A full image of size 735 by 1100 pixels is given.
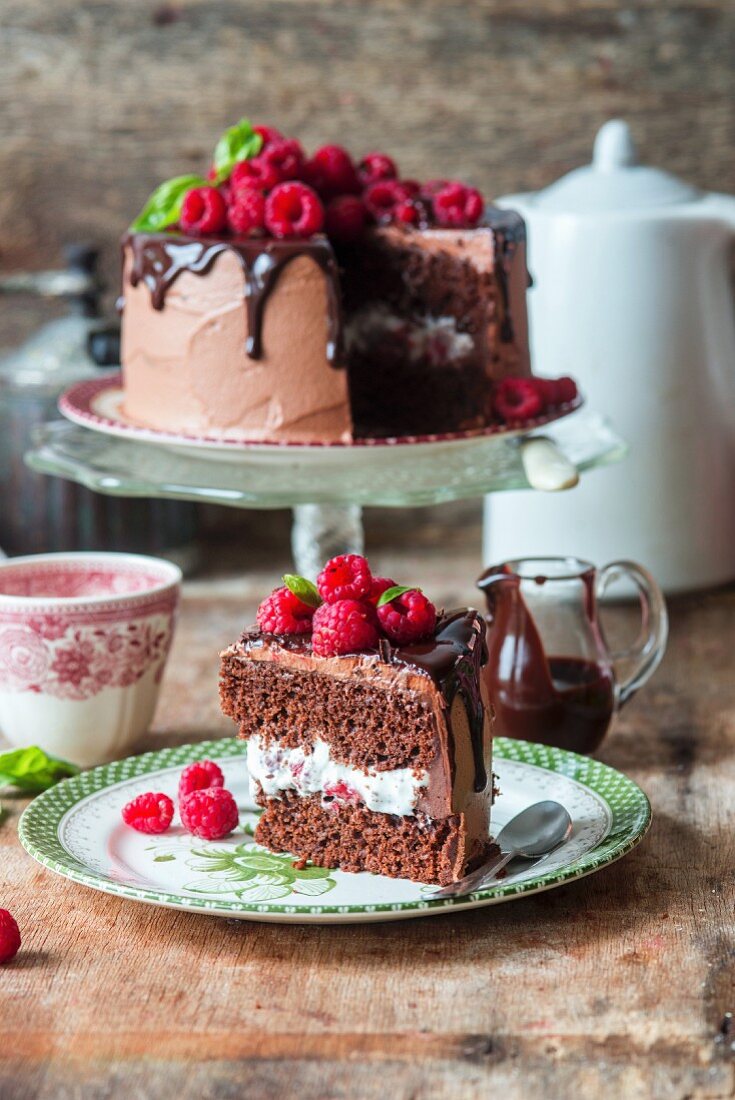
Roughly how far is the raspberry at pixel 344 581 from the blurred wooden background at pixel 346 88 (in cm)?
129

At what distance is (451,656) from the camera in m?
1.09

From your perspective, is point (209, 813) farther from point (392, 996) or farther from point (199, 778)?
point (392, 996)

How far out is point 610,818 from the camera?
1177 mm

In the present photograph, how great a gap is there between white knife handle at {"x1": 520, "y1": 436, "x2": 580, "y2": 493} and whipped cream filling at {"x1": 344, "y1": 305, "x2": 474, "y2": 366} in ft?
0.53

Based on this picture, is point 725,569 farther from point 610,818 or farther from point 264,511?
point 610,818

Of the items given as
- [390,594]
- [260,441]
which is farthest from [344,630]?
[260,441]

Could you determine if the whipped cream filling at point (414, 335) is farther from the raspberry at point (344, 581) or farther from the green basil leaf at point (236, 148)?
the raspberry at point (344, 581)

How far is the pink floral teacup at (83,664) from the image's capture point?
53.5 inches

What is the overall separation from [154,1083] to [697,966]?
381mm

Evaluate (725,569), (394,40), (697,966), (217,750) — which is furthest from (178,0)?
(697,966)

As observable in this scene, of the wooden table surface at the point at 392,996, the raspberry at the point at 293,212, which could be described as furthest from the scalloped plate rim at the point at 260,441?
the wooden table surface at the point at 392,996

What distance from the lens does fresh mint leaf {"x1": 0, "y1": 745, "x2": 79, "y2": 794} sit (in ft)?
4.40

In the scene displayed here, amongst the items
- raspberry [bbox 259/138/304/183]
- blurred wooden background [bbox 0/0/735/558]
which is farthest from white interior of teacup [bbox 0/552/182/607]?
blurred wooden background [bbox 0/0/735/558]

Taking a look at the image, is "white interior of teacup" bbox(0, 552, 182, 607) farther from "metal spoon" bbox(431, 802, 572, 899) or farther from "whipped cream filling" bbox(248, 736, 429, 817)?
"metal spoon" bbox(431, 802, 572, 899)
